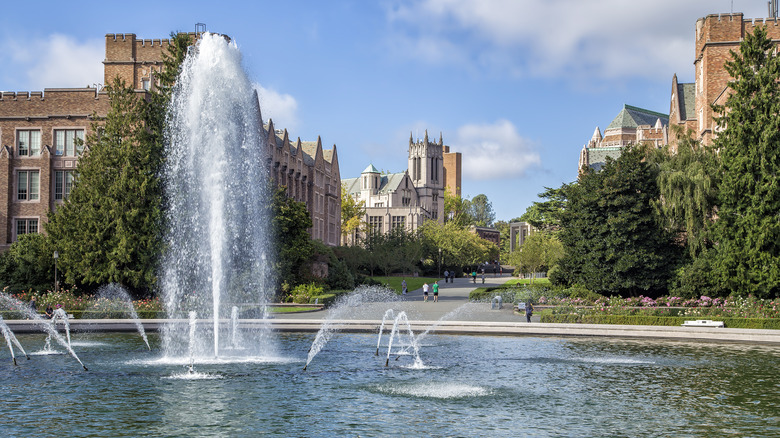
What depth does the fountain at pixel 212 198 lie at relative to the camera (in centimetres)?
2802

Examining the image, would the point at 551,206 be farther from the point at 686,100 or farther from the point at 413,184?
the point at 413,184

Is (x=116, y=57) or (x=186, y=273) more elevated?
(x=116, y=57)

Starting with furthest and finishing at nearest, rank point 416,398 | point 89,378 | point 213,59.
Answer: point 213,59, point 89,378, point 416,398

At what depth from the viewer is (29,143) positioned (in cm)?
4859

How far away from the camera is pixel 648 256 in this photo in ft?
122

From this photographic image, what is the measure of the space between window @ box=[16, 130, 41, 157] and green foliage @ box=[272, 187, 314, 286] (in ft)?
59.0

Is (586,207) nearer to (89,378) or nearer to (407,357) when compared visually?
(407,357)

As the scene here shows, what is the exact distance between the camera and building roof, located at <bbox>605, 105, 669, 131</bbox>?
12800 cm

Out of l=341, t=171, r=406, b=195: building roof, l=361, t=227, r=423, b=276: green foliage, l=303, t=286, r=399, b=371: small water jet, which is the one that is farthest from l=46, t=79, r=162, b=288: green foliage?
l=341, t=171, r=406, b=195: building roof

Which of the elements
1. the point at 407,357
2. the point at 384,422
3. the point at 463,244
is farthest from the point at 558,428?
the point at 463,244

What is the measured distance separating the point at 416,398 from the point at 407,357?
6228 millimetres

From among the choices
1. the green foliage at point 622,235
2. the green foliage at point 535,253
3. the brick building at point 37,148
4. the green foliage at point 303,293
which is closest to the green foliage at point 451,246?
the green foliage at point 535,253

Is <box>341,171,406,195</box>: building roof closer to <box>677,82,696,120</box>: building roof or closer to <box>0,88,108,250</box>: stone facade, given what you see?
<box>677,82,696,120</box>: building roof

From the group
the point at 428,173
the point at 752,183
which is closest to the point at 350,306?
the point at 752,183
